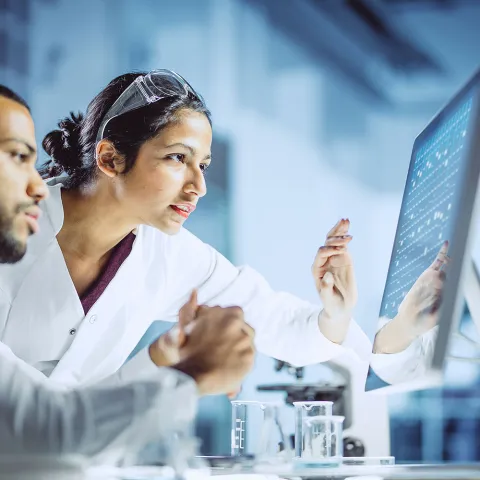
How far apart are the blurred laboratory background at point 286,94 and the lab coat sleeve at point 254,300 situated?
130cm

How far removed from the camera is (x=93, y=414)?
108cm

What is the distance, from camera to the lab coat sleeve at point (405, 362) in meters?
1.36

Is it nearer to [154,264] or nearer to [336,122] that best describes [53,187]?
[154,264]

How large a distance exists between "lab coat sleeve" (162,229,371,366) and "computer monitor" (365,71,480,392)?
0.40m

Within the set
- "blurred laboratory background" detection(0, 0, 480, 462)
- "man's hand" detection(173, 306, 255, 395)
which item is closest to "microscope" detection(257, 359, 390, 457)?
"blurred laboratory background" detection(0, 0, 480, 462)

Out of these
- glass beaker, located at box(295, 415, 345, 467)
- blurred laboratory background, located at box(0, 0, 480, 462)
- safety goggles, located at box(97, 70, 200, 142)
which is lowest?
glass beaker, located at box(295, 415, 345, 467)

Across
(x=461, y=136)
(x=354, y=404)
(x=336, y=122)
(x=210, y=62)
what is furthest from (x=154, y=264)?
(x=336, y=122)

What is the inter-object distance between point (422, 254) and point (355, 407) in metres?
1.09

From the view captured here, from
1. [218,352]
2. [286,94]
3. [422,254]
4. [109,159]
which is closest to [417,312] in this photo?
[422,254]

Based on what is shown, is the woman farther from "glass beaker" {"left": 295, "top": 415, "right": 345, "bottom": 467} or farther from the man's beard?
"glass beaker" {"left": 295, "top": 415, "right": 345, "bottom": 467}

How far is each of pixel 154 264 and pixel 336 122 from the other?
7.14 ft

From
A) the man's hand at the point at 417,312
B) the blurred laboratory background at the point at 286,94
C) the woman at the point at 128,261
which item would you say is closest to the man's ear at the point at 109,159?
the woman at the point at 128,261

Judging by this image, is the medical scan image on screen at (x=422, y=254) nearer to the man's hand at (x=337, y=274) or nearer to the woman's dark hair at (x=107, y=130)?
the man's hand at (x=337, y=274)

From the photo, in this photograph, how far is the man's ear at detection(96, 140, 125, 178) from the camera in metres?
2.05
